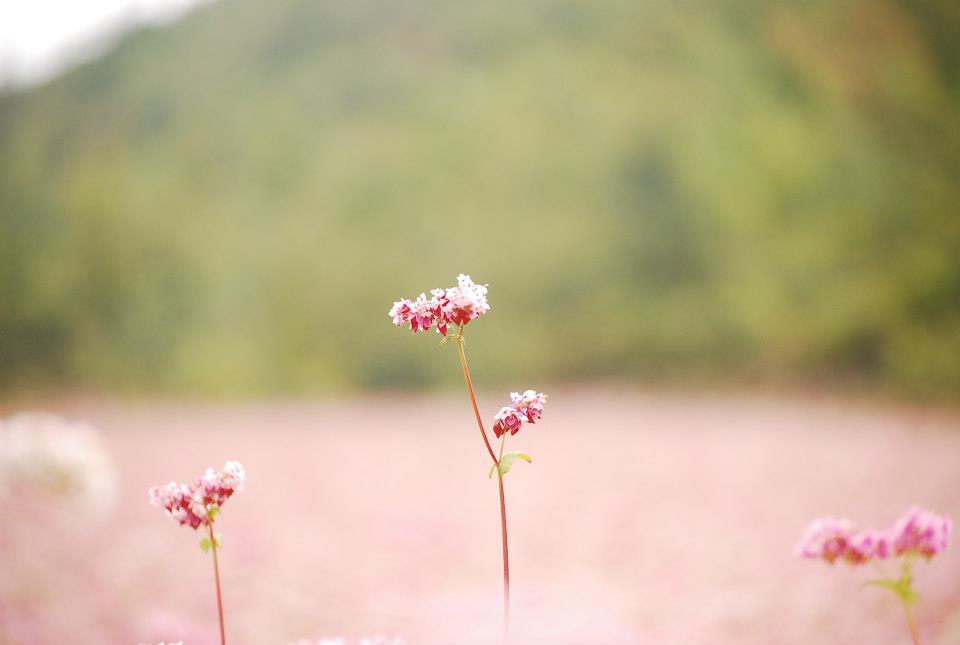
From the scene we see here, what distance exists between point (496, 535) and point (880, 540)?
348 centimetres

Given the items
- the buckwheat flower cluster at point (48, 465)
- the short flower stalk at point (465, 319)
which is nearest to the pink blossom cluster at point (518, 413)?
the short flower stalk at point (465, 319)

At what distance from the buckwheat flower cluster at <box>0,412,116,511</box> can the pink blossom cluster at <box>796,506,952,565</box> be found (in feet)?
8.35

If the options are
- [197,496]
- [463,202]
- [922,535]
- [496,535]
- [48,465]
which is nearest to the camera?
[197,496]

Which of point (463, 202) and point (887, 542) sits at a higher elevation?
point (463, 202)

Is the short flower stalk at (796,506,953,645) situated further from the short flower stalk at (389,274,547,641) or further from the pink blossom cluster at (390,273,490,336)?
the pink blossom cluster at (390,273,490,336)

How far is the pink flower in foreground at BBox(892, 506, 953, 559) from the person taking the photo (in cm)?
161

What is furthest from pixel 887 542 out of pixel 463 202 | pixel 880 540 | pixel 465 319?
pixel 463 202

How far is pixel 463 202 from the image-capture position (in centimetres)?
1097

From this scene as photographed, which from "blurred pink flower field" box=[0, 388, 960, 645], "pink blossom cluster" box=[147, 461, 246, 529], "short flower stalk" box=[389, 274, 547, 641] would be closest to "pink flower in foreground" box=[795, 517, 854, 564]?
"short flower stalk" box=[389, 274, 547, 641]

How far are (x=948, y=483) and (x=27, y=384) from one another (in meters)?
10.5

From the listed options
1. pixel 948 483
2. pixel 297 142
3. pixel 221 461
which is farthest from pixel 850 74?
pixel 221 461

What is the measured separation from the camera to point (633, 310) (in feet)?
35.3

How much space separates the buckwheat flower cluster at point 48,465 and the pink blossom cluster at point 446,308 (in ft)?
6.17

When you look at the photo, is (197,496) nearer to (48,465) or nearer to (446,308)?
(446,308)
